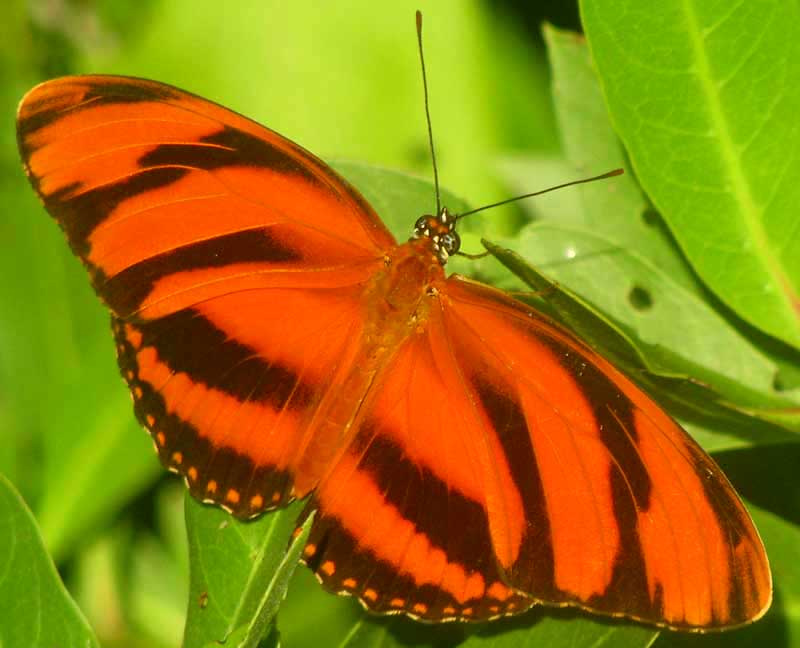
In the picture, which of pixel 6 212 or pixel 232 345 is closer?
pixel 232 345

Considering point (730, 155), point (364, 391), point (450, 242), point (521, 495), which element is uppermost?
point (730, 155)

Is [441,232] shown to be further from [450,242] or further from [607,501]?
[607,501]

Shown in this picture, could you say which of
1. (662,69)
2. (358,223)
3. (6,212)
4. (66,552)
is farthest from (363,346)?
(6,212)

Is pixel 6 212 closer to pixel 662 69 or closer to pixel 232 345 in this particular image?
pixel 232 345

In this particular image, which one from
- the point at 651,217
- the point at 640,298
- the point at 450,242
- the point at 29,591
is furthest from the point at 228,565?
the point at 651,217

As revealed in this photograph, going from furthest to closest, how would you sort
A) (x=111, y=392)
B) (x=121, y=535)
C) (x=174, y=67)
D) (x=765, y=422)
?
(x=174, y=67) → (x=121, y=535) → (x=111, y=392) → (x=765, y=422)

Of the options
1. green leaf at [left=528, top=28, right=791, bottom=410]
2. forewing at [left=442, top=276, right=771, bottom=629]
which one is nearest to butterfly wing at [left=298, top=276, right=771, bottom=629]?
forewing at [left=442, top=276, right=771, bottom=629]

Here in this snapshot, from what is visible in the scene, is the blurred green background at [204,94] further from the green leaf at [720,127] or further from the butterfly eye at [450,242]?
the green leaf at [720,127]

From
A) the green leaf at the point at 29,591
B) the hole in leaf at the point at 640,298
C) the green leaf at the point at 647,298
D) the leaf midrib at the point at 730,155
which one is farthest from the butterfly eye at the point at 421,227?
the green leaf at the point at 29,591
